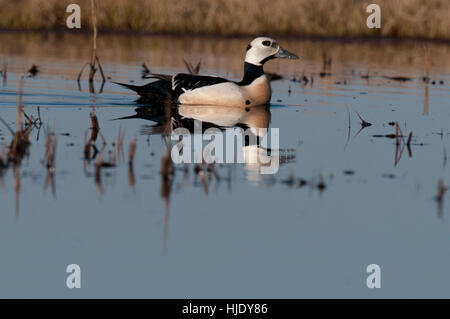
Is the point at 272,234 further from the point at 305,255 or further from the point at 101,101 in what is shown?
the point at 101,101

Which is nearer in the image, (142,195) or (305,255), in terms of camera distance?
(305,255)

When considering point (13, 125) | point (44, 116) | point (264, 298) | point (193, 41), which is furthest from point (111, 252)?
point (193, 41)

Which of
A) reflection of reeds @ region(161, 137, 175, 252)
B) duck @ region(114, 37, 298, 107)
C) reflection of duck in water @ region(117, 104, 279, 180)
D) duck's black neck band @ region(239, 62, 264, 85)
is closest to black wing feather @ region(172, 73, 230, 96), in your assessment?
duck @ region(114, 37, 298, 107)

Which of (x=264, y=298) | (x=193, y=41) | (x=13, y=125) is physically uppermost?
(x=193, y=41)

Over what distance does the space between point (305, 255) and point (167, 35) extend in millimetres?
22299

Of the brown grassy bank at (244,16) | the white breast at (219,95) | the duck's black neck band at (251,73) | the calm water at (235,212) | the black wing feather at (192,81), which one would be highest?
the brown grassy bank at (244,16)

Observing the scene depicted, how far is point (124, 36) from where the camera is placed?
2773 cm

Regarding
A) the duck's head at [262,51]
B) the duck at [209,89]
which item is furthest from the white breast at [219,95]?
the duck's head at [262,51]

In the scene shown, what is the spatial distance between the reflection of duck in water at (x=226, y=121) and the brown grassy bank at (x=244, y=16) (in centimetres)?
1370

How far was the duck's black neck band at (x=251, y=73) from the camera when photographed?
1355 centimetres

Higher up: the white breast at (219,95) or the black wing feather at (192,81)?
the black wing feather at (192,81)

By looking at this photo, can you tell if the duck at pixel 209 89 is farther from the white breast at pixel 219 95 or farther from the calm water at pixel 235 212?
the calm water at pixel 235 212

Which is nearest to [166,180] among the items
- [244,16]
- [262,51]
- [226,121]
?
[226,121]

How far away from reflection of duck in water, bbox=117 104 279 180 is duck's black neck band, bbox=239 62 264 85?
1.46 feet
